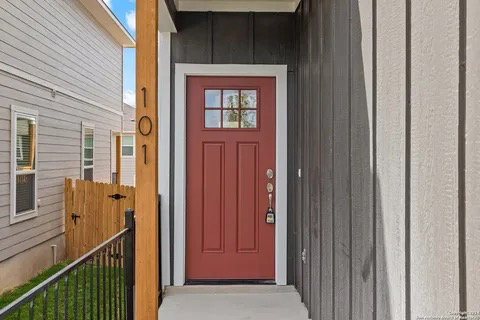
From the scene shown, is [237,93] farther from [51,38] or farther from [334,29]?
[51,38]

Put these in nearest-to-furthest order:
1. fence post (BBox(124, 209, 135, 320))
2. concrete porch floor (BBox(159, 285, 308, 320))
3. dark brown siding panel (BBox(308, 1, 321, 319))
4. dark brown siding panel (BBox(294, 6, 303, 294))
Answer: fence post (BBox(124, 209, 135, 320))
dark brown siding panel (BBox(308, 1, 321, 319))
concrete porch floor (BBox(159, 285, 308, 320))
dark brown siding panel (BBox(294, 6, 303, 294))

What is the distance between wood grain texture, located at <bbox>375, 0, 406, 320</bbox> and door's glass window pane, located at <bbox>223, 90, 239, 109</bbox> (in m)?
2.39

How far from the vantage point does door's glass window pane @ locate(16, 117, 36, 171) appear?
18.3ft

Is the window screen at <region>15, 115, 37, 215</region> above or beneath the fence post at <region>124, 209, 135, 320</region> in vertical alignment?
above

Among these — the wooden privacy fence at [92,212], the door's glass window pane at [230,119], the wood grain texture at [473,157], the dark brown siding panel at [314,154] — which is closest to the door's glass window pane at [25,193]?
the wooden privacy fence at [92,212]

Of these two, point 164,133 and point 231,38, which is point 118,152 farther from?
point 231,38

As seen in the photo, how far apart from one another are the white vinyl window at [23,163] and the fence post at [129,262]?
341cm

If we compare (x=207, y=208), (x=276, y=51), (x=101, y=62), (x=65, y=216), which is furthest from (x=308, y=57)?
(x=101, y=62)

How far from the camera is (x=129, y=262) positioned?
2.63m

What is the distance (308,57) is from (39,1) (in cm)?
489

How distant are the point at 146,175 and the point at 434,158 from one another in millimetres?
1732

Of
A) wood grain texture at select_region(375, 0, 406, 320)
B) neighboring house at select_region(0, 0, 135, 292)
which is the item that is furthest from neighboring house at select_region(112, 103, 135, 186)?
wood grain texture at select_region(375, 0, 406, 320)

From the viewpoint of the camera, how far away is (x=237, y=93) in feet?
12.9

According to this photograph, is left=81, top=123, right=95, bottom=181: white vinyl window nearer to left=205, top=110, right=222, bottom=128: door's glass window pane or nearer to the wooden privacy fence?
the wooden privacy fence
